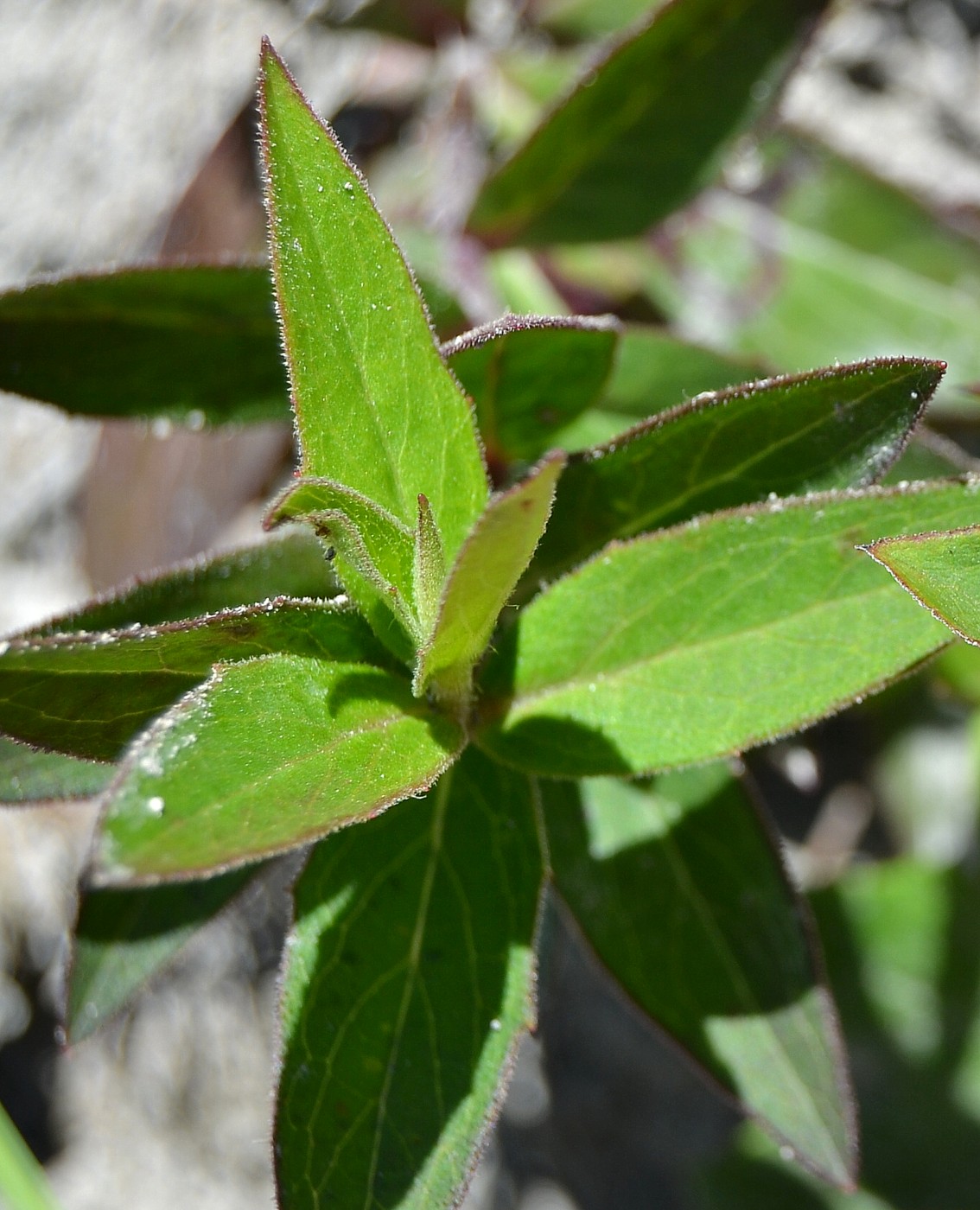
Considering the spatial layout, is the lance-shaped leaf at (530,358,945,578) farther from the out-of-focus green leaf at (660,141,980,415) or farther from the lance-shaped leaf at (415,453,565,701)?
Result: the out-of-focus green leaf at (660,141,980,415)

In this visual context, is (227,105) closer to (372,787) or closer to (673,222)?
(673,222)

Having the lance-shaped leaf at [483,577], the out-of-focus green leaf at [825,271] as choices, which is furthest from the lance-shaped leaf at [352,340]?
the out-of-focus green leaf at [825,271]

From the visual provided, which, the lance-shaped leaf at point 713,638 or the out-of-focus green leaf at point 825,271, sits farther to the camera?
the out-of-focus green leaf at point 825,271

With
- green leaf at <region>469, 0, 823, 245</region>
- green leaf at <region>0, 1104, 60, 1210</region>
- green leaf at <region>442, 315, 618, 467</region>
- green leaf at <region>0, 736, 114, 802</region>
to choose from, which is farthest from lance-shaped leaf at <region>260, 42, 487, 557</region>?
green leaf at <region>0, 1104, 60, 1210</region>

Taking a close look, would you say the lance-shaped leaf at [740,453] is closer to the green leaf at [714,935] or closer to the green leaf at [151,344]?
the green leaf at [714,935]

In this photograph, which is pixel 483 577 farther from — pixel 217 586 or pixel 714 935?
pixel 714 935

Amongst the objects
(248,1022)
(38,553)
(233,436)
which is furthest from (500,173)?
(248,1022)
